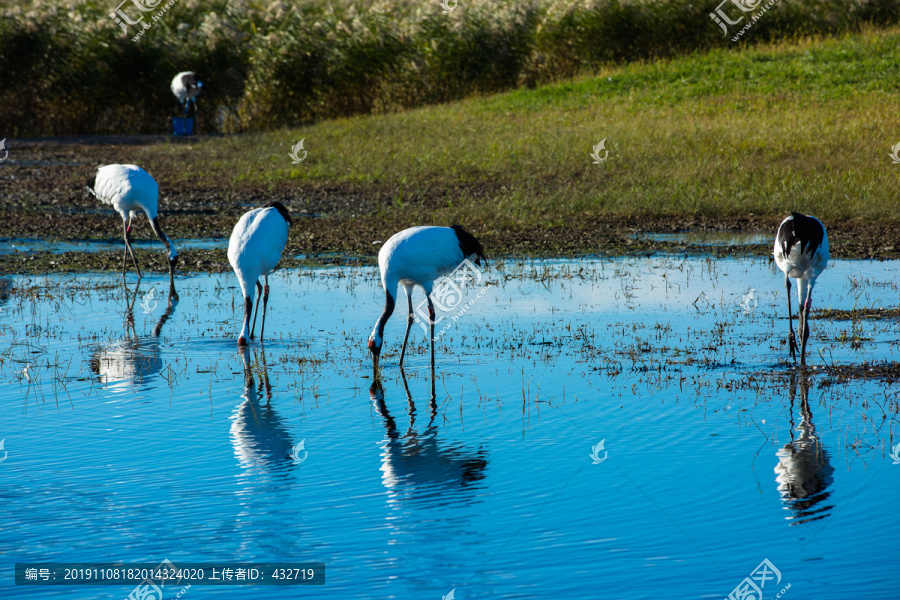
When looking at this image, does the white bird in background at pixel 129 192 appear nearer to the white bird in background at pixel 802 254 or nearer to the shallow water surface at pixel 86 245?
the shallow water surface at pixel 86 245

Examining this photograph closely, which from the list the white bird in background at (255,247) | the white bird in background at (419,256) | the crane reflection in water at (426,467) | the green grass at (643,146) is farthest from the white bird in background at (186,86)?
the crane reflection in water at (426,467)

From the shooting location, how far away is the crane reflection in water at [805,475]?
4.96 metres

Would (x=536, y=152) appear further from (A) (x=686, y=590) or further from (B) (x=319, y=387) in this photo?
(A) (x=686, y=590)

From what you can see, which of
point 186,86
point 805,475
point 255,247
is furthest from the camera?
point 186,86

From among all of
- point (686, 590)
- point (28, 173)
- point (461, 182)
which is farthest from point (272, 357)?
point (28, 173)

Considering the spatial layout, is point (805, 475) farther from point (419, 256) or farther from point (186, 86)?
point (186, 86)

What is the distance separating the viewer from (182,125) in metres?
27.5

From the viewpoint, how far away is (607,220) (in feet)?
47.5

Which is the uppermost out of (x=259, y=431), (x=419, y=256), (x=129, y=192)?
(x=129, y=192)

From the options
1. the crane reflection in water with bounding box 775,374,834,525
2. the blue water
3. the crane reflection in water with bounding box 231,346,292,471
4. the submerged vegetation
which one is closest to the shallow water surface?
the blue water

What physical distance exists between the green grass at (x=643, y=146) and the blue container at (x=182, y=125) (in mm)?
2461

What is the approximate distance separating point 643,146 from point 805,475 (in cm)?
1341

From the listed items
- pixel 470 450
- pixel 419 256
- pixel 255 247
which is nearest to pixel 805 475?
pixel 470 450

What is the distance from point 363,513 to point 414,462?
0.82 m
